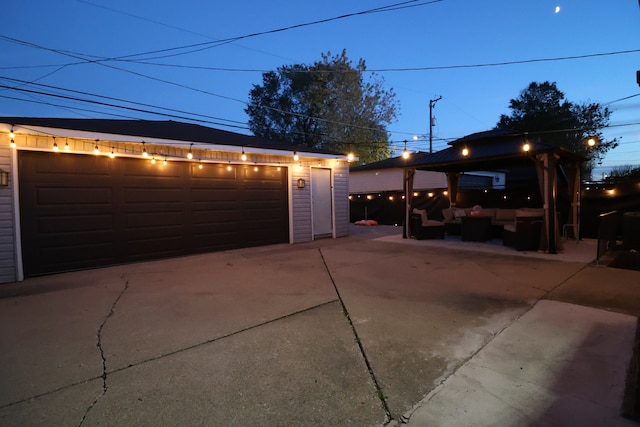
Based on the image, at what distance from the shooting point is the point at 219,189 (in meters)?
8.10

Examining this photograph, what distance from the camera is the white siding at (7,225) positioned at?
5434mm

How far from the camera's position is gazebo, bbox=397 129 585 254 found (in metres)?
7.48

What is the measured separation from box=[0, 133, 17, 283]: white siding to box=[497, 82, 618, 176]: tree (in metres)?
28.9

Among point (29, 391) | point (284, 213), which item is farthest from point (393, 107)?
point (29, 391)

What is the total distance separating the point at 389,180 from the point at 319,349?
15822mm

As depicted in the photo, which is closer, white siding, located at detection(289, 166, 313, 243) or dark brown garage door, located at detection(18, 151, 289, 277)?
dark brown garage door, located at detection(18, 151, 289, 277)

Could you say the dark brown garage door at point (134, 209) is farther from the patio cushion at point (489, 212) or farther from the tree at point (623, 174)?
the tree at point (623, 174)

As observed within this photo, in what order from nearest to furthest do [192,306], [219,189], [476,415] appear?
[476,415]
[192,306]
[219,189]

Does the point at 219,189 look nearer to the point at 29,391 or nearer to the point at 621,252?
the point at 29,391

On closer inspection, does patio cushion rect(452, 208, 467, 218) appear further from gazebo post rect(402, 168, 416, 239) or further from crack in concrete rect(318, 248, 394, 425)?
crack in concrete rect(318, 248, 394, 425)

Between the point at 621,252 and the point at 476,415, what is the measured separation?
7.66 meters

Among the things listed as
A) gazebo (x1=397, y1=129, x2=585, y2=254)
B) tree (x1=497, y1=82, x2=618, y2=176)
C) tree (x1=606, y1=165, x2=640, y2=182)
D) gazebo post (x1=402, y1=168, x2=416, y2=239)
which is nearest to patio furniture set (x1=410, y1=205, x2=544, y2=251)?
gazebo post (x1=402, y1=168, x2=416, y2=239)

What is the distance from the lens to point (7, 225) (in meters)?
5.48

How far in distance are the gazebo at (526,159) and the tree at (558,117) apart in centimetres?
1671
